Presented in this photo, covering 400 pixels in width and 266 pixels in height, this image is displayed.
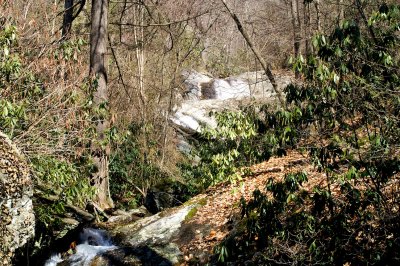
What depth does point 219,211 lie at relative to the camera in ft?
30.5

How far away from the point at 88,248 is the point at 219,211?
275cm

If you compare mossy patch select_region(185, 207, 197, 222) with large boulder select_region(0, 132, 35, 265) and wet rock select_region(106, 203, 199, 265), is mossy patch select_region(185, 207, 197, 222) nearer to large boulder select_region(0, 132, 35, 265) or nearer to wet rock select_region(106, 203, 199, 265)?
wet rock select_region(106, 203, 199, 265)

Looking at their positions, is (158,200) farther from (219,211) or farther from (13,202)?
(13,202)

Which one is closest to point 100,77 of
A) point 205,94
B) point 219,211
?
point 219,211

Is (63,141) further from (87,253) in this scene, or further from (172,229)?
(172,229)

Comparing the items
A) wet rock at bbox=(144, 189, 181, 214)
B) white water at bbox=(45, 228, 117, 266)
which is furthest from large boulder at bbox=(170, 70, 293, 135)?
white water at bbox=(45, 228, 117, 266)

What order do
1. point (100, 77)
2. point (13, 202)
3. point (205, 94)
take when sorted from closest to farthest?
point (13, 202), point (100, 77), point (205, 94)

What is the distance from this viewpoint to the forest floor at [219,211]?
7727 millimetres

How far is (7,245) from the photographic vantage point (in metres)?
5.86

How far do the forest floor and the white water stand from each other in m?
1.75

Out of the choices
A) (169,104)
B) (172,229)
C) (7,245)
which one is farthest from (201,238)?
(169,104)

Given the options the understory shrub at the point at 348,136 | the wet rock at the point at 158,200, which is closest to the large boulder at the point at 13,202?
the understory shrub at the point at 348,136

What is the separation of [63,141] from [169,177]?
6.66m

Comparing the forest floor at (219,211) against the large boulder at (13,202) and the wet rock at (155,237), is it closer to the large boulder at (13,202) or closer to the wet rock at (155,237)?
the wet rock at (155,237)
